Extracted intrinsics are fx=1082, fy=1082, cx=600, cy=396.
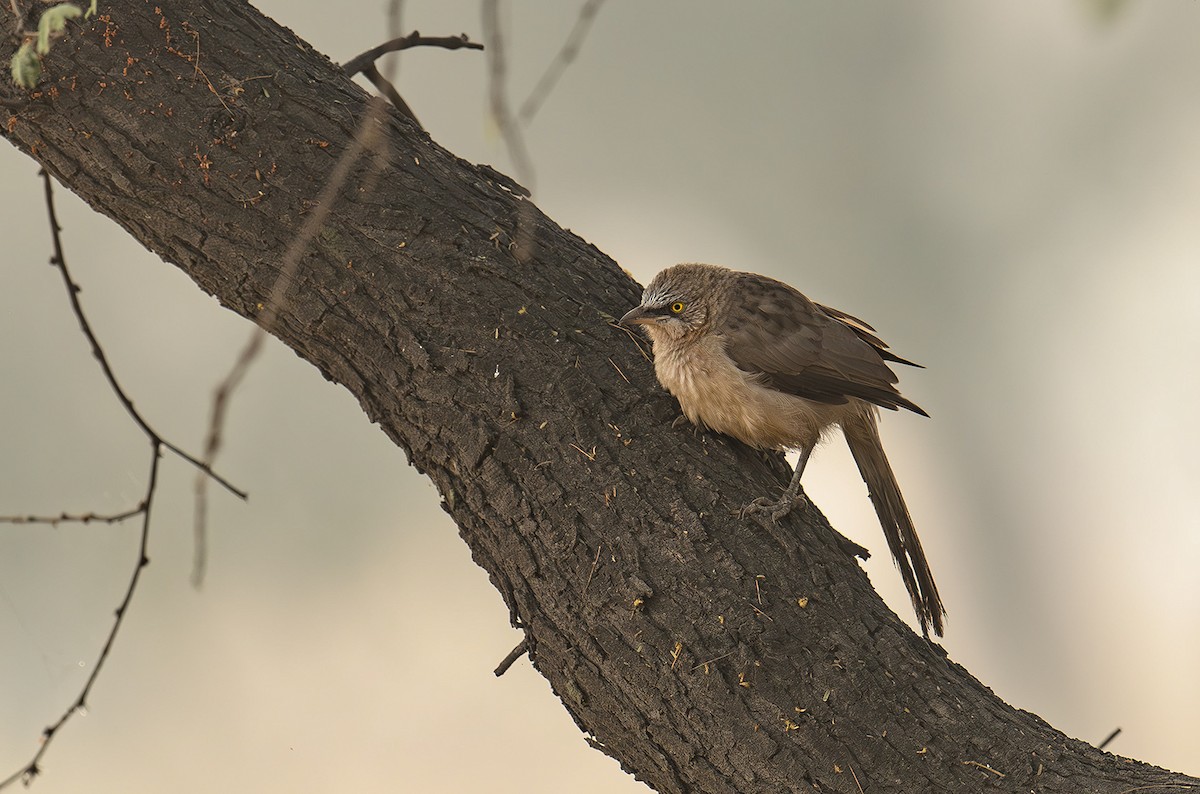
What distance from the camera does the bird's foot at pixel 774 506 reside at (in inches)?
96.5

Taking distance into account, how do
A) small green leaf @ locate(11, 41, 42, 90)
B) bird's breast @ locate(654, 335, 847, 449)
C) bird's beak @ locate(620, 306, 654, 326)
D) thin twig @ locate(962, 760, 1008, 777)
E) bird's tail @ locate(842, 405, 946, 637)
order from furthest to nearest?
bird's tail @ locate(842, 405, 946, 637) → bird's beak @ locate(620, 306, 654, 326) → bird's breast @ locate(654, 335, 847, 449) → thin twig @ locate(962, 760, 1008, 777) → small green leaf @ locate(11, 41, 42, 90)

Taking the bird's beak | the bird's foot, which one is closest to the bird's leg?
the bird's foot

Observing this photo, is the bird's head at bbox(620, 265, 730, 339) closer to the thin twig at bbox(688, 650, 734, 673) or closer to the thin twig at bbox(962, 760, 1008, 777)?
the thin twig at bbox(688, 650, 734, 673)

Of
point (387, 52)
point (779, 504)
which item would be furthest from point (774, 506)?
point (387, 52)

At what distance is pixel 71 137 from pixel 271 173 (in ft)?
1.55

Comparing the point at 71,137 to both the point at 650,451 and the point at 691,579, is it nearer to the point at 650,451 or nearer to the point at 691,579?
the point at 650,451

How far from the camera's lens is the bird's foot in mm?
2451

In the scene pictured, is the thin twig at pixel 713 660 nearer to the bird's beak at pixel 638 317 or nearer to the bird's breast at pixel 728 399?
the bird's breast at pixel 728 399

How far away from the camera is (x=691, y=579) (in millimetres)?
2342

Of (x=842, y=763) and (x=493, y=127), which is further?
(x=842, y=763)

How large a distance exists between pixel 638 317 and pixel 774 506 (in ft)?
1.97

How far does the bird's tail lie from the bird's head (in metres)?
0.50

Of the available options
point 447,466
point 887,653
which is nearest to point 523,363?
point 447,466

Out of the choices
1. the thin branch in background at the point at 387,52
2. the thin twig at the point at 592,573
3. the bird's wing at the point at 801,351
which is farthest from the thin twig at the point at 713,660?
the thin branch in background at the point at 387,52
